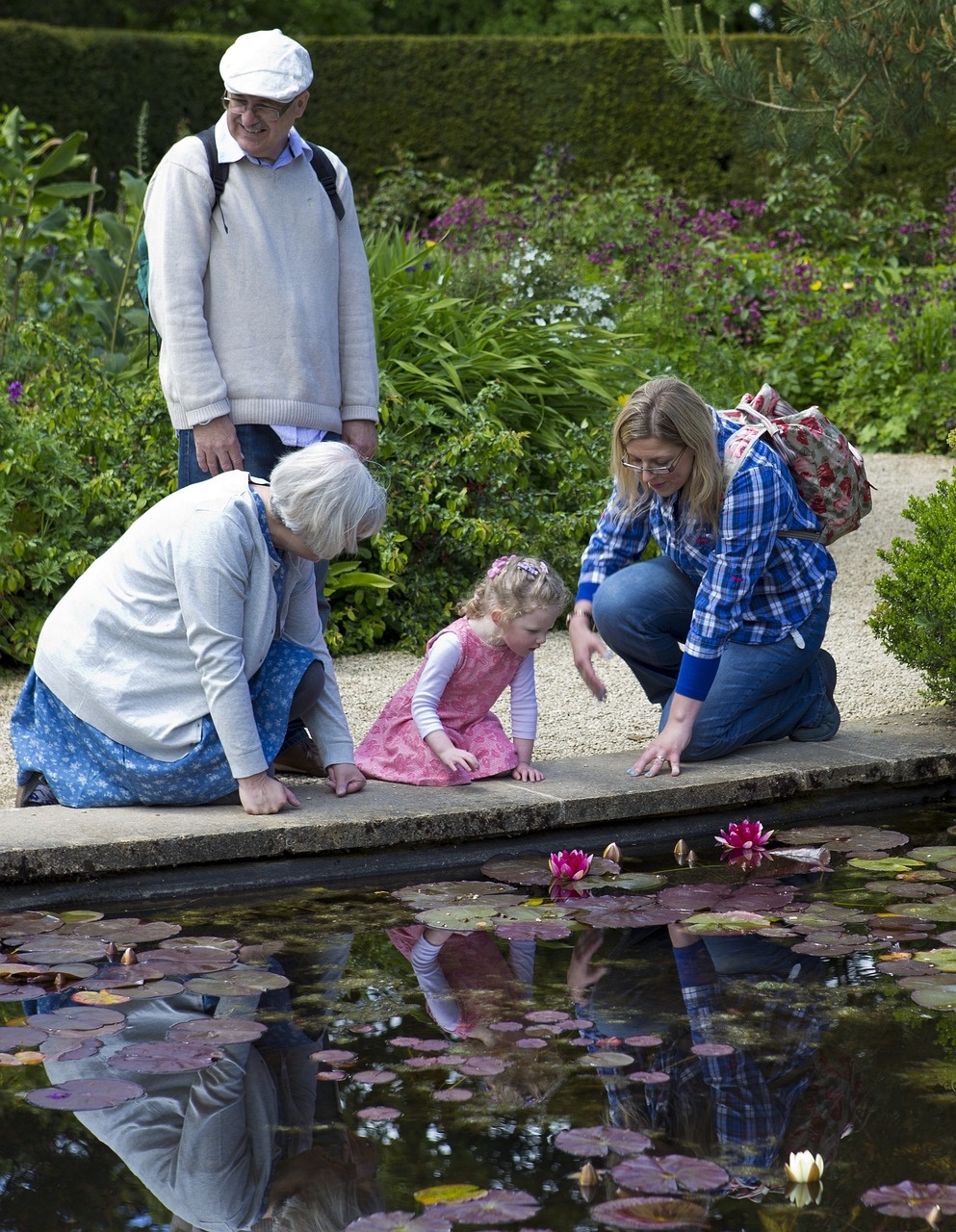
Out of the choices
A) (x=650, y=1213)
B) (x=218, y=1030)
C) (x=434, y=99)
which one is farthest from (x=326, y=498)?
(x=434, y=99)

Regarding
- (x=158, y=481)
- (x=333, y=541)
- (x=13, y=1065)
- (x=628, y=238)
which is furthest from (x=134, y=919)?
(x=628, y=238)

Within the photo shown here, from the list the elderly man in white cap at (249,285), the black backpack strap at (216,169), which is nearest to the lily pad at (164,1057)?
the elderly man in white cap at (249,285)

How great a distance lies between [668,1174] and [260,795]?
60.4 inches

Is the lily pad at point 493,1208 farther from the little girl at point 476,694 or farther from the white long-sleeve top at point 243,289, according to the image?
the white long-sleeve top at point 243,289

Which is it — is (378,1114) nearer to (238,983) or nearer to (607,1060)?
(607,1060)

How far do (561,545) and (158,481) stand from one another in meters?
1.54

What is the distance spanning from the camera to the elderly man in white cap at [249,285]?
349 centimetres

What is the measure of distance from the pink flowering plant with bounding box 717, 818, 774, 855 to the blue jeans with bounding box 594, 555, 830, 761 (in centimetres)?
46

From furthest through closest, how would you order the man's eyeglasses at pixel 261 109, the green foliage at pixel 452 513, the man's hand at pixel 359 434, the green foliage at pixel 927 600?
the green foliage at pixel 452 513 < the green foliage at pixel 927 600 < the man's hand at pixel 359 434 < the man's eyeglasses at pixel 261 109

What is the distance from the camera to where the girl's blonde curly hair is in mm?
3504

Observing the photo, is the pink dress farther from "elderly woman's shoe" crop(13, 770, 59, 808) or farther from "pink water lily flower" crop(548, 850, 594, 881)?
"elderly woman's shoe" crop(13, 770, 59, 808)

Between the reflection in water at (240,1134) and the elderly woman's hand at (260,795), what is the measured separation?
0.77 metres

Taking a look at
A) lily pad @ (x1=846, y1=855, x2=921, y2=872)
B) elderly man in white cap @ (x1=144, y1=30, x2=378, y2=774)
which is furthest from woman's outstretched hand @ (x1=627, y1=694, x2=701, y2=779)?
elderly man in white cap @ (x1=144, y1=30, x2=378, y2=774)

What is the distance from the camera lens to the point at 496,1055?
234cm
